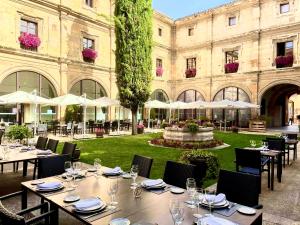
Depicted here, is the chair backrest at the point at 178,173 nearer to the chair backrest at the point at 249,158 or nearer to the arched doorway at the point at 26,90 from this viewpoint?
the chair backrest at the point at 249,158

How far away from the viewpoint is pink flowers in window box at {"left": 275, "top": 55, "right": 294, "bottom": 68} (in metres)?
18.2

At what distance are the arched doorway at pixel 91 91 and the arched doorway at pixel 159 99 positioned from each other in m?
5.45

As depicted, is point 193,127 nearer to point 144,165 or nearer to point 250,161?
point 250,161

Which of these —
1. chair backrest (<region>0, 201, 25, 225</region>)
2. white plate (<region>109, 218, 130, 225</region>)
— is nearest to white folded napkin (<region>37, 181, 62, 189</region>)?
chair backrest (<region>0, 201, 25, 225</region>)

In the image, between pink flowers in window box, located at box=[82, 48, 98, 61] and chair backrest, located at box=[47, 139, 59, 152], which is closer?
chair backrest, located at box=[47, 139, 59, 152]

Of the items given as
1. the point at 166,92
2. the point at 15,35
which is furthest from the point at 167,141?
the point at 166,92

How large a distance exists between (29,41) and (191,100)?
1456cm

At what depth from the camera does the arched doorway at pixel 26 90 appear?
14.2 metres

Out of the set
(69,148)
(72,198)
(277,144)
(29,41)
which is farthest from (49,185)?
(29,41)

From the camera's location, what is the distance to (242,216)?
226 centimetres

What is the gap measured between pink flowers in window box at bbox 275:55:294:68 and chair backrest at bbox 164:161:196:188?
17928mm

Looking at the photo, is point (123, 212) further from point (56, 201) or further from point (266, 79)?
point (266, 79)

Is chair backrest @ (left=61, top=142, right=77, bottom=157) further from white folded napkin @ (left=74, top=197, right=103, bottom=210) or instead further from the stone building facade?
the stone building facade

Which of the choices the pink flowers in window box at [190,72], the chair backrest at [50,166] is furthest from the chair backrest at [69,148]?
the pink flowers in window box at [190,72]
